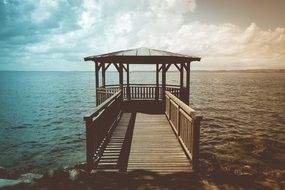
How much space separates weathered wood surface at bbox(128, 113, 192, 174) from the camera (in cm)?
611

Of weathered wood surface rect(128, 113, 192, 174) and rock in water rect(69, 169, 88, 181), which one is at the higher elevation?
weathered wood surface rect(128, 113, 192, 174)

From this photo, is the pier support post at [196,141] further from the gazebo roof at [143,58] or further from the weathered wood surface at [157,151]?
the gazebo roof at [143,58]

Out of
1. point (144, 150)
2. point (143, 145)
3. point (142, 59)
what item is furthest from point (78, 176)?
point (142, 59)

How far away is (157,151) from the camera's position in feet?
23.7

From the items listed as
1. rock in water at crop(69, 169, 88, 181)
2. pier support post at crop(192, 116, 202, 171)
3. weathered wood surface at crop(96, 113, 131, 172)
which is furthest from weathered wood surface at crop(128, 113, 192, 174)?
rock in water at crop(69, 169, 88, 181)

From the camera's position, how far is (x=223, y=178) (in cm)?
566

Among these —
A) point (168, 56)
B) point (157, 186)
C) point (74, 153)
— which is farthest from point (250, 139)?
point (157, 186)

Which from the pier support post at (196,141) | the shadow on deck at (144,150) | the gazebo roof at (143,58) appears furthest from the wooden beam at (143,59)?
the pier support post at (196,141)

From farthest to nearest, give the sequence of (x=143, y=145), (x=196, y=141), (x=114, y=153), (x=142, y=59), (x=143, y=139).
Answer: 1. (x=142, y=59)
2. (x=143, y=139)
3. (x=143, y=145)
4. (x=114, y=153)
5. (x=196, y=141)

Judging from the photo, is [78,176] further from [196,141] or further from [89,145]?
[196,141]

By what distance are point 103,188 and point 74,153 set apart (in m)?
11.9

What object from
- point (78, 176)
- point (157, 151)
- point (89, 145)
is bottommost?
point (78, 176)

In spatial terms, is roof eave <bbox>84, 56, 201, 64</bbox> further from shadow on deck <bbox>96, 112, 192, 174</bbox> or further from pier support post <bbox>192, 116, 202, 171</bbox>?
pier support post <bbox>192, 116, 202, 171</bbox>

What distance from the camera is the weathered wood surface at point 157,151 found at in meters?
6.11
